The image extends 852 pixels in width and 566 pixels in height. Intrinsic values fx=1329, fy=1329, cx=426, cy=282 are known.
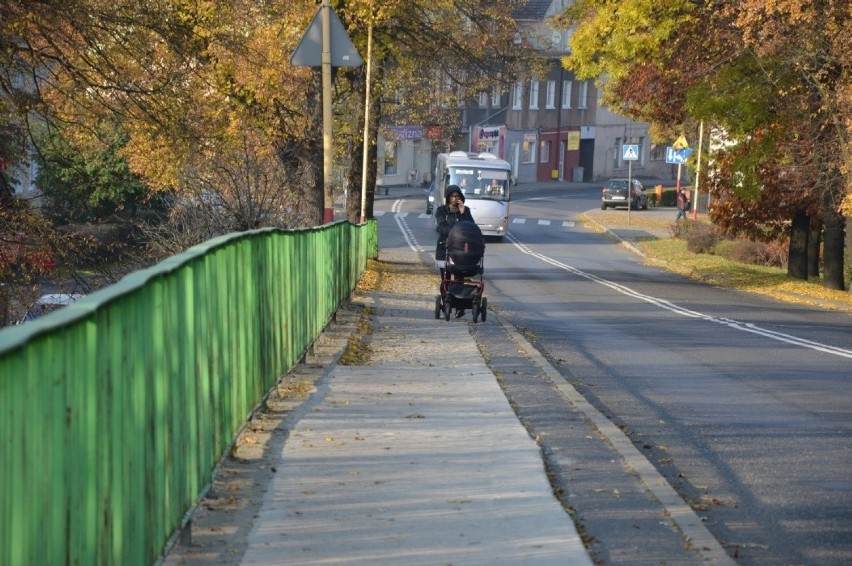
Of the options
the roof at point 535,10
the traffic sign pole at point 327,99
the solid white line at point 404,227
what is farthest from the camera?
the roof at point 535,10

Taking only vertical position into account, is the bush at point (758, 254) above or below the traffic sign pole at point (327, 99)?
below

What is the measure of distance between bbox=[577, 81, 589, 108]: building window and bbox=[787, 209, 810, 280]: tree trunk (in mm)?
60045

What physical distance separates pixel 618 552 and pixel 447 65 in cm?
2661

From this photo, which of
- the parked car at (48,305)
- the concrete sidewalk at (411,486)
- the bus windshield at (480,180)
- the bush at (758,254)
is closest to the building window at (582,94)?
the bus windshield at (480,180)

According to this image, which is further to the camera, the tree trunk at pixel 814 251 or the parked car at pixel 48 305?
the tree trunk at pixel 814 251

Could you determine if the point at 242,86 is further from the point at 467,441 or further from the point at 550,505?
the point at 550,505

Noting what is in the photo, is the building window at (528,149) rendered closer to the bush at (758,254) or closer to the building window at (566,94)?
the building window at (566,94)

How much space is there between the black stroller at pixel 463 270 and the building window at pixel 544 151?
7254 cm

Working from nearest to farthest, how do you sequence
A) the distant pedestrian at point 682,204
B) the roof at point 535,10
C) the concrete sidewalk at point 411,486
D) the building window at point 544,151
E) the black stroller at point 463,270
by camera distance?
the concrete sidewalk at point 411,486, the black stroller at point 463,270, the distant pedestrian at point 682,204, the roof at point 535,10, the building window at point 544,151

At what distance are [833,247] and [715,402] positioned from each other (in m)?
19.6

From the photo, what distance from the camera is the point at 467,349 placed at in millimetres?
15352

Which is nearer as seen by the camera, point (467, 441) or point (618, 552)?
point (618, 552)

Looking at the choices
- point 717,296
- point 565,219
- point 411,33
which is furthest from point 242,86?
point 565,219

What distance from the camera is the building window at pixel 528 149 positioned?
8900cm
